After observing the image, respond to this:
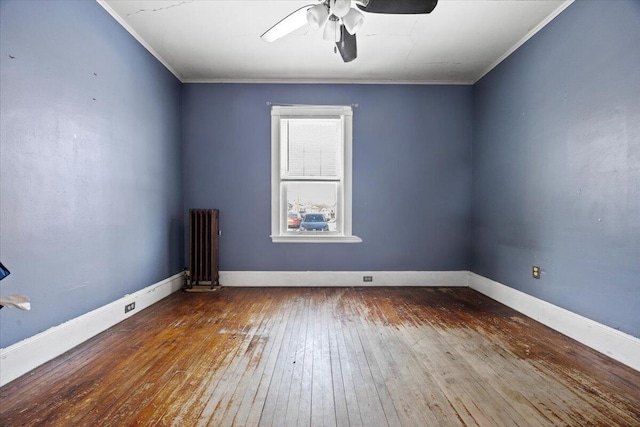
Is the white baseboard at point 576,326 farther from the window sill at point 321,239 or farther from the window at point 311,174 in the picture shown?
the window at point 311,174

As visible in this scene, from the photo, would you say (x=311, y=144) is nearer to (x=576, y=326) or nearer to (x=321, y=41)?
(x=321, y=41)

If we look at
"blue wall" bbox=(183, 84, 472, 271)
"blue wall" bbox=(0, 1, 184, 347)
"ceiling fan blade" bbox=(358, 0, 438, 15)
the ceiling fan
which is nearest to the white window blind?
"blue wall" bbox=(183, 84, 472, 271)

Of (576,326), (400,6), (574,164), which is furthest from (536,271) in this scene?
(400,6)

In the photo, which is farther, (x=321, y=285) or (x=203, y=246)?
(x=321, y=285)

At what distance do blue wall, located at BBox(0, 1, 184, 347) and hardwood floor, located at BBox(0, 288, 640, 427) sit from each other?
0.49 m

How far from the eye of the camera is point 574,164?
2666 millimetres

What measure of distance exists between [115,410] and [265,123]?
3.52 meters

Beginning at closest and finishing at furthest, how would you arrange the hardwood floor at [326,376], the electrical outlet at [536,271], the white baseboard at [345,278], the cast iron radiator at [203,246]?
the hardwood floor at [326,376] < the electrical outlet at [536,271] < the cast iron radiator at [203,246] < the white baseboard at [345,278]

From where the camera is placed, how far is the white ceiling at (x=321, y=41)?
111 inches

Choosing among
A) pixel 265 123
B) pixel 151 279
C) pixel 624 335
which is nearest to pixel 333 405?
pixel 624 335

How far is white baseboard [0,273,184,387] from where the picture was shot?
1929 mm

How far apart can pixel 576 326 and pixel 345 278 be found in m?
2.47

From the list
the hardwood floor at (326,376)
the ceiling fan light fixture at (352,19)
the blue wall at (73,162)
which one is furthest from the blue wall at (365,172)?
the ceiling fan light fixture at (352,19)

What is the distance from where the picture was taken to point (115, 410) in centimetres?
167
